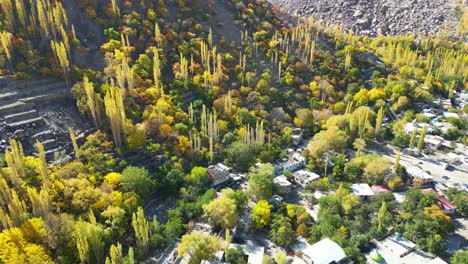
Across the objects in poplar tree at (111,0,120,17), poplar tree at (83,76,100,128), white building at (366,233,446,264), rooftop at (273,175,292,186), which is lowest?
white building at (366,233,446,264)

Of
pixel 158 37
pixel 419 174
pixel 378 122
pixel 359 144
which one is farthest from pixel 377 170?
pixel 158 37

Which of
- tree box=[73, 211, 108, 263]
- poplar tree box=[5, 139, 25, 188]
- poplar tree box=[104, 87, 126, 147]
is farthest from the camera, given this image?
poplar tree box=[104, 87, 126, 147]

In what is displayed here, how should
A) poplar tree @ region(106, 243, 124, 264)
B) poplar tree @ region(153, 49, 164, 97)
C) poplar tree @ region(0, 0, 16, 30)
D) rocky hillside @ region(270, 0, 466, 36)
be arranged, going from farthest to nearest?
rocky hillside @ region(270, 0, 466, 36)
poplar tree @ region(153, 49, 164, 97)
poplar tree @ region(0, 0, 16, 30)
poplar tree @ region(106, 243, 124, 264)

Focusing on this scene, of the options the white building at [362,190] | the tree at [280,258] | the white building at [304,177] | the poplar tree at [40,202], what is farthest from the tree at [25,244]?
the white building at [362,190]

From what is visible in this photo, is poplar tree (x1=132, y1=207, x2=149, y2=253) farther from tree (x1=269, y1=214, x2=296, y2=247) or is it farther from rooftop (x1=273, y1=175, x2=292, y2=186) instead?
rooftop (x1=273, y1=175, x2=292, y2=186)

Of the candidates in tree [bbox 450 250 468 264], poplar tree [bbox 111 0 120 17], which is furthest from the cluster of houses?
poplar tree [bbox 111 0 120 17]

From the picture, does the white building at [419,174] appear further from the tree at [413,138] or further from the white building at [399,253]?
the white building at [399,253]

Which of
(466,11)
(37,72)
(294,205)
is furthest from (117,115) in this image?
(466,11)
